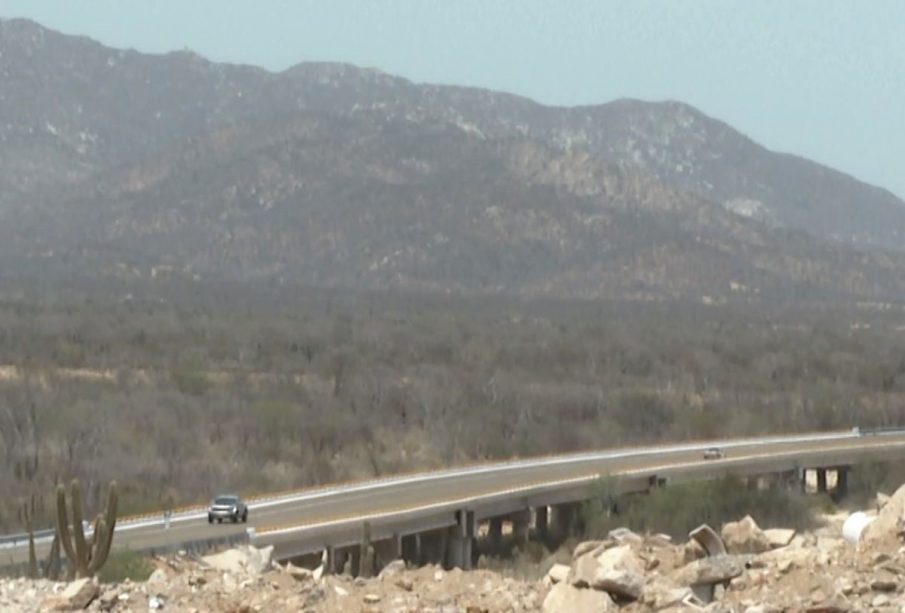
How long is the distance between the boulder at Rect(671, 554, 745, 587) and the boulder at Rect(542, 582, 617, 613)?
92 cm

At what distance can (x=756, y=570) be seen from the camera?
56.7ft

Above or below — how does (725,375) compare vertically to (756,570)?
below

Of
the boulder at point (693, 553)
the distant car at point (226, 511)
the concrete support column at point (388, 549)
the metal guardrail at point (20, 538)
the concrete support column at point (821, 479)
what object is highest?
the boulder at point (693, 553)

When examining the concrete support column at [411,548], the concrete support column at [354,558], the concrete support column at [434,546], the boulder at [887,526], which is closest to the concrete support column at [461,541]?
the concrete support column at [434,546]

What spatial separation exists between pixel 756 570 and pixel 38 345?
3810 inches

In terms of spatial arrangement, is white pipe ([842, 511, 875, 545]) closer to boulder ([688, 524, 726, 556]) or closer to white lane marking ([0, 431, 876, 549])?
boulder ([688, 524, 726, 556])

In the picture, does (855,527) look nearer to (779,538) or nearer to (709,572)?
(779,538)

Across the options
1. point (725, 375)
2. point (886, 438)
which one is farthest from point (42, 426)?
point (725, 375)

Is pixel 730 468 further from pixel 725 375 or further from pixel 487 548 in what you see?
pixel 725 375

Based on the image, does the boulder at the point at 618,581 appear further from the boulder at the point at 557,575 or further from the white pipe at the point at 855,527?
the white pipe at the point at 855,527

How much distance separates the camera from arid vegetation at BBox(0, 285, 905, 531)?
6912 cm

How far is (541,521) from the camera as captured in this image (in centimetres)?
6278

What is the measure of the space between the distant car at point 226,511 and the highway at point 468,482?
382 mm

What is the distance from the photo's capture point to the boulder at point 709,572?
17.1 meters
